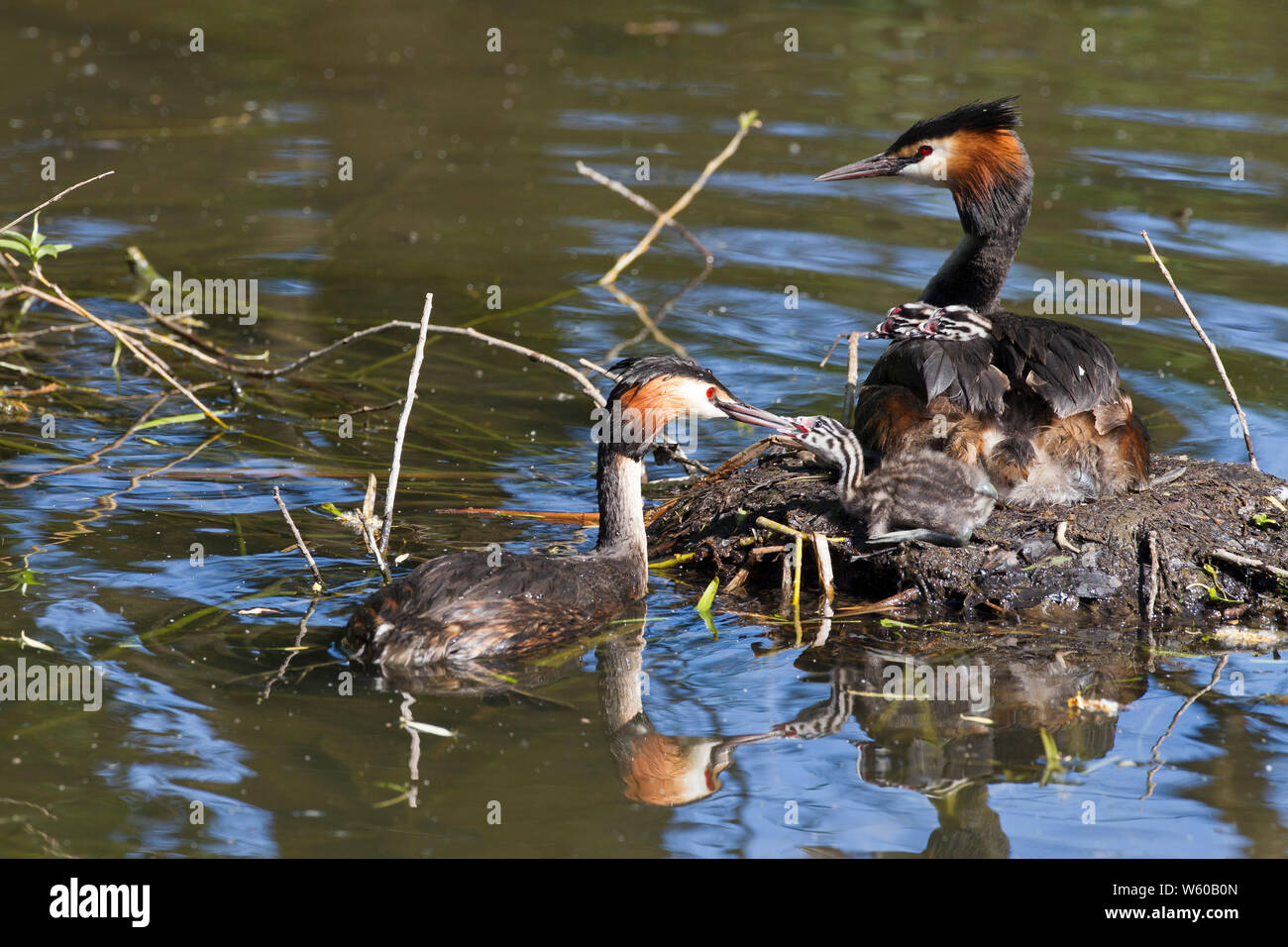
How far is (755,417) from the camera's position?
226 inches

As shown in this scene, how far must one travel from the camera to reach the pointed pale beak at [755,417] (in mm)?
5727

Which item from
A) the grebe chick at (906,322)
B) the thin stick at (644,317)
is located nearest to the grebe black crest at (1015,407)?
the grebe chick at (906,322)

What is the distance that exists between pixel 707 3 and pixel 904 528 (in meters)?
12.2

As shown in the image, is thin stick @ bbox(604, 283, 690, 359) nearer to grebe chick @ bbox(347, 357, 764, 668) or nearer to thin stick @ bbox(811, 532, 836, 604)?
grebe chick @ bbox(347, 357, 764, 668)

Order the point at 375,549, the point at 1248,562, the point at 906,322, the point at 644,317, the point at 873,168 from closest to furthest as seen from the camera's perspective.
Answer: the point at 375,549 < the point at 1248,562 < the point at 906,322 < the point at 873,168 < the point at 644,317

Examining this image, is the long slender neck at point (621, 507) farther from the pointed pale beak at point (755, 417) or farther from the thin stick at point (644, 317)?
the thin stick at point (644, 317)

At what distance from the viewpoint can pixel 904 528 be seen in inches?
223

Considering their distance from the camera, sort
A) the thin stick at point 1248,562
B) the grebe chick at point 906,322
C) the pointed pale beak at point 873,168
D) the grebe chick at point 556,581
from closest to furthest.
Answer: the grebe chick at point 556,581 < the thin stick at point 1248,562 < the grebe chick at point 906,322 < the pointed pale beak at point 873,168

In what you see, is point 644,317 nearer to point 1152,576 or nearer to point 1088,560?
point 1088,560

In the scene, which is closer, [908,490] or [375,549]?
[375,549]

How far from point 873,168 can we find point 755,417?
1.98 meters

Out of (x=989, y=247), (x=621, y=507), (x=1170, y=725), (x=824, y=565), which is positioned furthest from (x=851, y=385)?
(x=1170, y=725)

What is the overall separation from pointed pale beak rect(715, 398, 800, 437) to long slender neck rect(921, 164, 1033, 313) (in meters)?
1.38

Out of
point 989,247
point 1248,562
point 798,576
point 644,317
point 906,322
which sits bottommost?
point 798,576
